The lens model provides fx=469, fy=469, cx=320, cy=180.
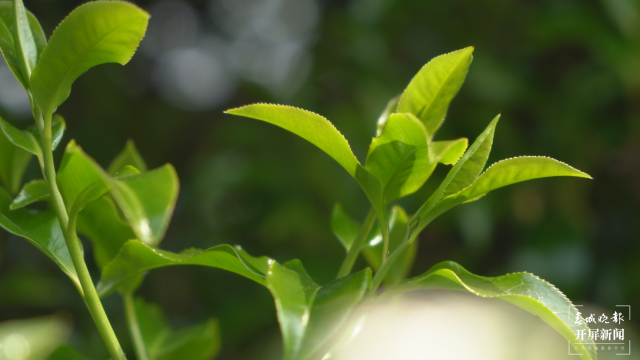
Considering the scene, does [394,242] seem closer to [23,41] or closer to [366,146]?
[23,41]

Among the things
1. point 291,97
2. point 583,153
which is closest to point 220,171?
point 291,97

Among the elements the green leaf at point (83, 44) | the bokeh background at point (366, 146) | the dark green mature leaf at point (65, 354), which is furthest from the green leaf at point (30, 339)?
the bokeh background at point (366, 146)

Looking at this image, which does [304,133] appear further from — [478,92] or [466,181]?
[478,92]

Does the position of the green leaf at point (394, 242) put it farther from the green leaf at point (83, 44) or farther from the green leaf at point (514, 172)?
the green leaf at point (83, 44)

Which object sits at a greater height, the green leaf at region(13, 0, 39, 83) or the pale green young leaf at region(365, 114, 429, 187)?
the green leaf at region(13, 0, 39, 83)

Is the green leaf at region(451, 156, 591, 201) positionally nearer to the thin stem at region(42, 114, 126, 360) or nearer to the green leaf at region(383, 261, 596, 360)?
the green leaf at region(383, 261, 596, 360)

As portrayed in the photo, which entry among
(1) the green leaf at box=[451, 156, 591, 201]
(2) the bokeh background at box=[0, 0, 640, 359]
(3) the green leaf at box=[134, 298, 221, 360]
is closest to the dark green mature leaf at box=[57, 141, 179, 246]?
(1) the green leaf at box=[451, 156, 591, 201]

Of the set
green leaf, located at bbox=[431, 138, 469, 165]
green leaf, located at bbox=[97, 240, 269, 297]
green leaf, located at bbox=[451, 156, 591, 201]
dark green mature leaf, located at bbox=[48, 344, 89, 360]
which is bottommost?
dark green mature leaf, located at bbox=[48, 344, 89, 360]
